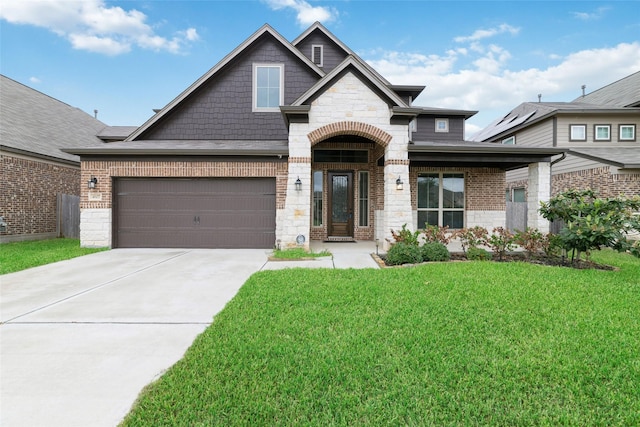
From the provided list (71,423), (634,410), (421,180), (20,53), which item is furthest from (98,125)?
(634,410)

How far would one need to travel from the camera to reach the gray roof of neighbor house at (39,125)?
11555mm

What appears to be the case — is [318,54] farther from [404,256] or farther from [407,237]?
[404,256]

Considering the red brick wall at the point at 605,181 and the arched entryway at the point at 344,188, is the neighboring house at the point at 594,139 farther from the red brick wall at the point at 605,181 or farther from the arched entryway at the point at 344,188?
the arched entryway at the point at 344,188

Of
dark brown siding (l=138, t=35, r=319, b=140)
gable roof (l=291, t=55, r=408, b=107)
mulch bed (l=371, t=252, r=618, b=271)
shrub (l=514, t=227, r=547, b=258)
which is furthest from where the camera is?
dark brown siding (l=138, t=35, r=319, b=140)

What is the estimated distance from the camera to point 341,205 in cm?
1128

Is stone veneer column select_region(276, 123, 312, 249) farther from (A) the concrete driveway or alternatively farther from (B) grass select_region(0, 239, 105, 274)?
(B) grass select_region(0, 239, 105, 274)

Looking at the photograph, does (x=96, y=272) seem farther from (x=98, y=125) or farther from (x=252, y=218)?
(x=98, y=125)

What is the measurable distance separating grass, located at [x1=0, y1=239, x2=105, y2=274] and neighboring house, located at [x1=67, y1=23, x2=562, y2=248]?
756mm

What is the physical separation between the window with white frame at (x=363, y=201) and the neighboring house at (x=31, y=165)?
1174 cm

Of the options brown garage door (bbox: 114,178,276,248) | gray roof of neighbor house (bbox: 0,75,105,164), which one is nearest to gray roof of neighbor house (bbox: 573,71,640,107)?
brown garage door (bbox: 114,178,276,248)

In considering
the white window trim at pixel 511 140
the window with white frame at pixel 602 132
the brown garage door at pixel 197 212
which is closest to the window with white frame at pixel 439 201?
the brown garage door at pixel 197 212

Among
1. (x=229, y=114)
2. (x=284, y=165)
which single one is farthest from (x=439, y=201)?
(x=229, y=114)

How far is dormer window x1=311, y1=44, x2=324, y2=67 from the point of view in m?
13.0

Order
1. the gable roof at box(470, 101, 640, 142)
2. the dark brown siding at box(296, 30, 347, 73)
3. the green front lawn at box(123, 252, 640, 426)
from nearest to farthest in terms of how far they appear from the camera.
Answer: the green front lawn at box(123, 252, 640, 426)
the dark brown siding at box(296, 30, 347, 73)
the gable roof at box(470, 101, 640, 142)
